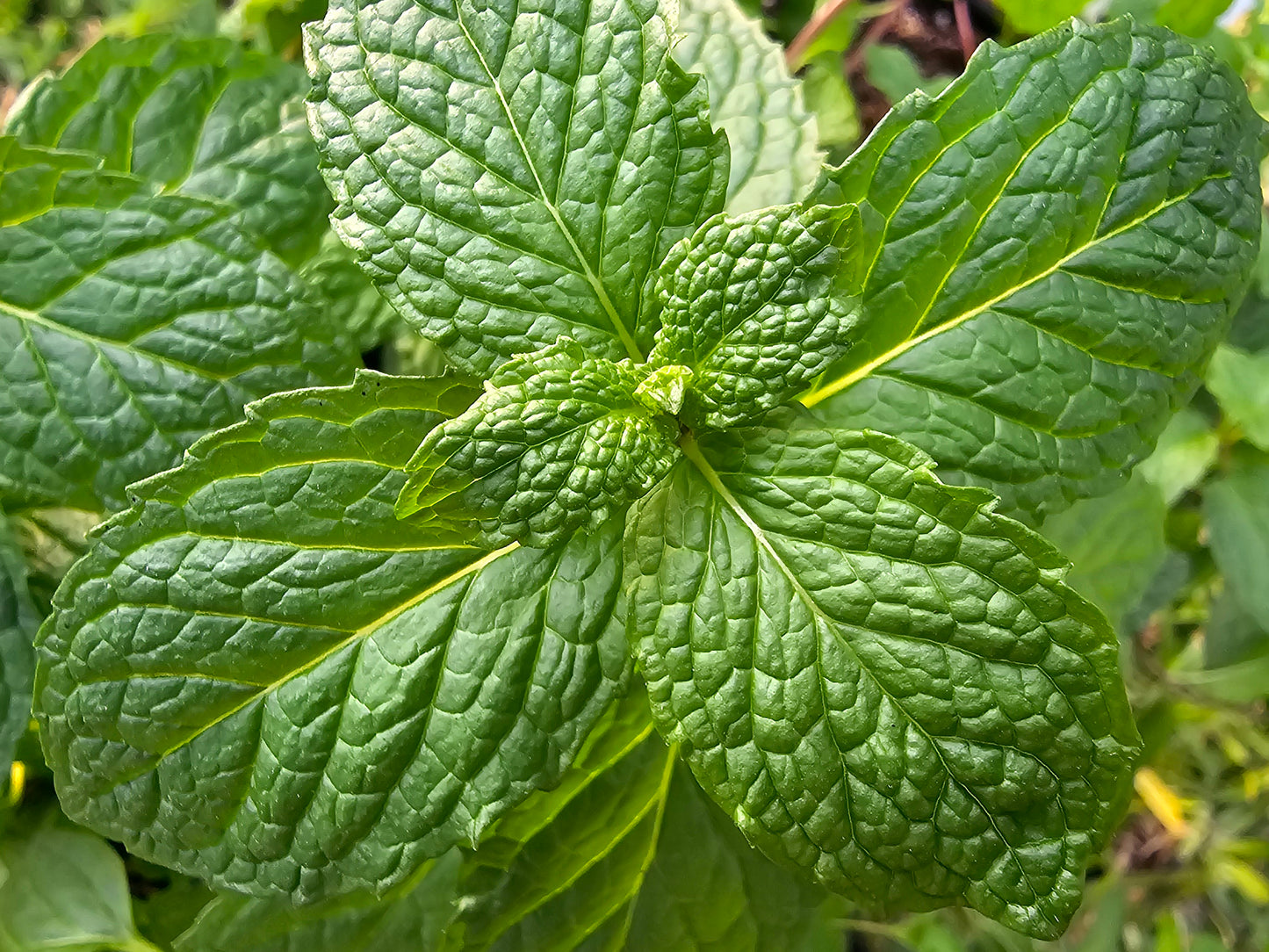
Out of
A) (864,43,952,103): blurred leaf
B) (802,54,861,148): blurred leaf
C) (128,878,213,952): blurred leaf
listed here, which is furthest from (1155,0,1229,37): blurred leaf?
(128,878,213,952): blurred leaf

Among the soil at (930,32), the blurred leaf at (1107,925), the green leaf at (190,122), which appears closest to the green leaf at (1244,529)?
the blurred leaf at (1107,925)

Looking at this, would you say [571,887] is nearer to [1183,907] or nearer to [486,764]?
[486,764]

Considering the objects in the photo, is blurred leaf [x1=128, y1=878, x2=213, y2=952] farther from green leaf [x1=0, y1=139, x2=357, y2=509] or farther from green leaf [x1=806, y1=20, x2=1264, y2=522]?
green leaf [x1=806, y1=20, x2=1264, y2=522]

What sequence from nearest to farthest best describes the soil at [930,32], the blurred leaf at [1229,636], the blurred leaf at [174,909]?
1. the blurred leaf at [174,909]
2. the blurred leaf at [1229,636]
3. the soil at [930,32]

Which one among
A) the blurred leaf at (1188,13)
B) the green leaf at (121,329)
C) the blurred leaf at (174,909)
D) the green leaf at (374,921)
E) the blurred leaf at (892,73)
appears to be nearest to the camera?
the green leaf at (121,329)

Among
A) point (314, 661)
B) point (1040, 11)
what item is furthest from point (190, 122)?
point (1040, 11)

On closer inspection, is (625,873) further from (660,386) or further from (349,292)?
(349,292)

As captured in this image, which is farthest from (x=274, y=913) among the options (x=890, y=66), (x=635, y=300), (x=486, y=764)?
(x=890, y=66)

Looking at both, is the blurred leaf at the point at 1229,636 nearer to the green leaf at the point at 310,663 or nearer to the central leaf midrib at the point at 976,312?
the central leaf midrib at the point at 976,312
